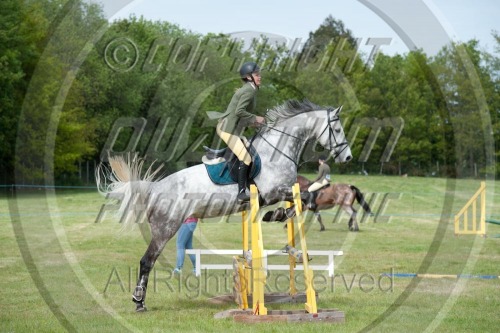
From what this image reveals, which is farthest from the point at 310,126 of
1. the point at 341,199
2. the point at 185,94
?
the point at 185,94

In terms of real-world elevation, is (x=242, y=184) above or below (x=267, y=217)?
above

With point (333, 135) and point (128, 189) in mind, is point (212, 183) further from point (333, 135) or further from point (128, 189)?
point (333, 135)

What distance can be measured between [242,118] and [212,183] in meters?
1.01

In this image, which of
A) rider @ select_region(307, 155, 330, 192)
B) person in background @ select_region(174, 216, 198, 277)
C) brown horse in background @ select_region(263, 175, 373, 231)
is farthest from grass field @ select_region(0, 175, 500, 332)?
rider @ select_region(307, 155, 330, 192)

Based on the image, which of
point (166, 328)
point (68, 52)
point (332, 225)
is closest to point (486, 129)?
point (68, 52)

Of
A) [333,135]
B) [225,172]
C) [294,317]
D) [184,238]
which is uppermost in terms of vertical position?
[333,135]

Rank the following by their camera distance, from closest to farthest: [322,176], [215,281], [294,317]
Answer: [294,317] < [215,281] < [322,176]

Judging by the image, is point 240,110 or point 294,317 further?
point 240,110

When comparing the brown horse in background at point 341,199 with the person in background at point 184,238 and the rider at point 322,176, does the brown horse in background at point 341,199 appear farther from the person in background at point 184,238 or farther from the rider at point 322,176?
the person in background at point 184,238

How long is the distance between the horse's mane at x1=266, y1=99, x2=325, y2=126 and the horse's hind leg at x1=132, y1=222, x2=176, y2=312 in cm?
211

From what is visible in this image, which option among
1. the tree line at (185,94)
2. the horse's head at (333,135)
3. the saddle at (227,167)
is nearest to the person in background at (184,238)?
the saddle at (227,167)

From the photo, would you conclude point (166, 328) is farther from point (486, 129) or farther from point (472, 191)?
point (486, 129)

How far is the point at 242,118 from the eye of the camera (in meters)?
8.83

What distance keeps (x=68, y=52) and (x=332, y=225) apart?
105 ft
